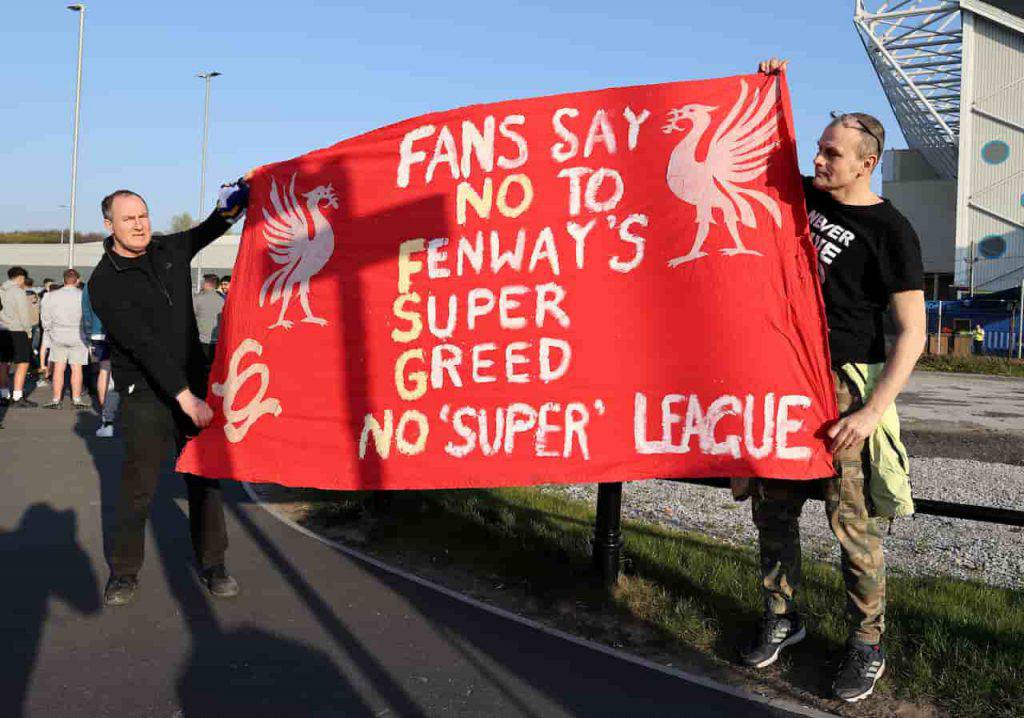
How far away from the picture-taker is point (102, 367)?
12992 millimetres

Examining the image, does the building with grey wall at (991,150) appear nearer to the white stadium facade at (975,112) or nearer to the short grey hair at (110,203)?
the white stadium facade at (975,112)

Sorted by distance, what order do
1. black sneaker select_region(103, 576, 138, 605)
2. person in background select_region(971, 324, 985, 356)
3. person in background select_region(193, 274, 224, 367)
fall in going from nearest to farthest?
black sneaker select_region(103, 576, 138, 605) < person in background select_region(193, 274, 224, 367) < person in background select_region(971, 324, 985, 356)

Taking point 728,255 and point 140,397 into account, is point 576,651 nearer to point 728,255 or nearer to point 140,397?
point 728,255

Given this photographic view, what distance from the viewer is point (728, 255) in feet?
13.3

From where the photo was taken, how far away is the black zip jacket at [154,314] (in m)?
4.84

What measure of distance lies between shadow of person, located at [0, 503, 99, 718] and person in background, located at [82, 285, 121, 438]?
10.5ft

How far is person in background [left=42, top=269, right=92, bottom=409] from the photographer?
47.1ft

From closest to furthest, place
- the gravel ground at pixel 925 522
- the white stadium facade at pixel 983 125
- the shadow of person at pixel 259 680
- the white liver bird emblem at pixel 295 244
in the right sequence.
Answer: the shadow of person at pixel 259 680, the white liver bird emblem at pixel 295 244, the gravel ground at pixel 925 522, the white stadium facade at pixel 983 125

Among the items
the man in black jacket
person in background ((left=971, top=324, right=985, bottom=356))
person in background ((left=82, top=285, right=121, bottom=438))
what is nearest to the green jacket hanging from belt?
the man in black jacket

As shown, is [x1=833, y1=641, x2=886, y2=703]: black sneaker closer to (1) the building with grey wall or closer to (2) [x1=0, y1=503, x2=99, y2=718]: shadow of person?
(2) [x1=0, y1=503, x2=99, y2=718]: shadow of person

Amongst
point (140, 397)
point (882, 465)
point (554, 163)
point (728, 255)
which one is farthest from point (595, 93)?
point (140, 397)

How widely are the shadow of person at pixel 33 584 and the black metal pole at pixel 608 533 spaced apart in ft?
8.25

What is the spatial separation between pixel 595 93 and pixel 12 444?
8563 millimetres

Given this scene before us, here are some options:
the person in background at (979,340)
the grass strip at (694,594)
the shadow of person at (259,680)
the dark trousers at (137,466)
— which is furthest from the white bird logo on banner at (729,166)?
the person in background at (979,340)
